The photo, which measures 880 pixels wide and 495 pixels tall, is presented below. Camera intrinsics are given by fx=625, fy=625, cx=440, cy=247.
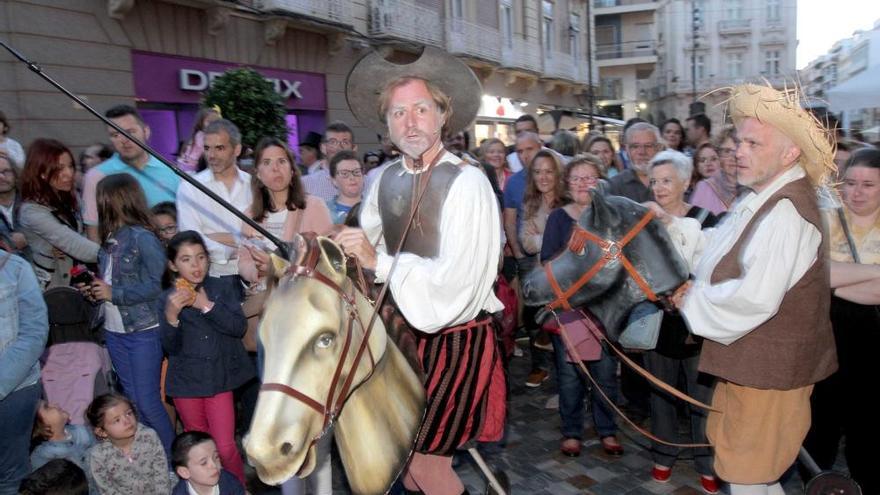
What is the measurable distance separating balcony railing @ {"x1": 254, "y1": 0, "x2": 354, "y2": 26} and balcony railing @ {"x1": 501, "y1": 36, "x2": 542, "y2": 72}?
7.80 m

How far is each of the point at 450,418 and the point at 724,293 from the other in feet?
3.67

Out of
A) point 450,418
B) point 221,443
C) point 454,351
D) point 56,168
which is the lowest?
point 221,443

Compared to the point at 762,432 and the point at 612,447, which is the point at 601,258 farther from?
the point at 612,447

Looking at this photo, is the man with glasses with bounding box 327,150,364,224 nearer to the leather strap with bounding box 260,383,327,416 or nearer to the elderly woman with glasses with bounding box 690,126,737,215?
the elderly woman with glasses with bounding box 690,126,737,215

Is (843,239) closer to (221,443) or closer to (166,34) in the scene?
(221,443)

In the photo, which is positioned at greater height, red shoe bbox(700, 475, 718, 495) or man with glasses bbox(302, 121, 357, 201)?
man with glasses bbox(302, 121, 357, 201)

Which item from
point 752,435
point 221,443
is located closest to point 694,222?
point 752,435

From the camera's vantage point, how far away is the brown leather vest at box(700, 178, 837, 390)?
2.37 meters

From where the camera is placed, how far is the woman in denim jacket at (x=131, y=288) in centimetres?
373

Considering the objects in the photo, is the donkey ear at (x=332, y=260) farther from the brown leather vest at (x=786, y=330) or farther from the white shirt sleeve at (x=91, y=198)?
the white shirt sleeve at (x=91, y=198)

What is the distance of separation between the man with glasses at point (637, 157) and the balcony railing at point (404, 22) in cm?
1105

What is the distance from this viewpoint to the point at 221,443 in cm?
366

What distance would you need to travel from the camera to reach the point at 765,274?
2248 millimetres

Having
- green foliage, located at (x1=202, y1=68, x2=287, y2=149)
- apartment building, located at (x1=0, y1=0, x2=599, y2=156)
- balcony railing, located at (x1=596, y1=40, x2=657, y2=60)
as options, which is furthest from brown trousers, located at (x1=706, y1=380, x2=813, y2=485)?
balcony railing, located at (x1=596, y1=40, x2=657, y2=60)
